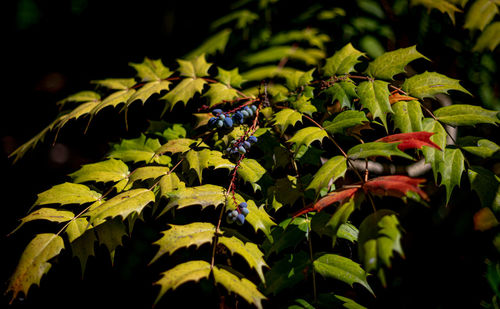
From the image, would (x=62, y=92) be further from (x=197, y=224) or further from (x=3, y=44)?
(x=197, y=224)

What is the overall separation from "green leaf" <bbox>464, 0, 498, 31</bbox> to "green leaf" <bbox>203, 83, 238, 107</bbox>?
996 millimetres

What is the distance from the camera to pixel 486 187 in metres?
0.81

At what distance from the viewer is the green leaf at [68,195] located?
0.84 metres

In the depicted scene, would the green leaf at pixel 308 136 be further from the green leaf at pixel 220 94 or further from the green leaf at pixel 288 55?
the green leaf at pixel 288 55

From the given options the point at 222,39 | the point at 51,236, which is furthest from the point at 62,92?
the point at 51,236

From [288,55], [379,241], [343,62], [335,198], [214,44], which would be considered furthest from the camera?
[214,44]

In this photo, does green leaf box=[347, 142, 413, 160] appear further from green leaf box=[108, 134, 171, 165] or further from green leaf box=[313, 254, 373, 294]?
green leaf box=[108, 134, 171, 165]

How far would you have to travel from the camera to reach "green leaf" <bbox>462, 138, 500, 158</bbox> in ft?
2.77

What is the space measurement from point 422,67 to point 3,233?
7.90 feet

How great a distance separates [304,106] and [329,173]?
0.96ft

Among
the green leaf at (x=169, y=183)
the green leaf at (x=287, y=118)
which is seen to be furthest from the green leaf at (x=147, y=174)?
the green leaf at (x=287, y=118)

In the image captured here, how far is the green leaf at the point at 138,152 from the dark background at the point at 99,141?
575mm

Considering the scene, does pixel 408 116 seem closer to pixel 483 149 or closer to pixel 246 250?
pixel 483 149

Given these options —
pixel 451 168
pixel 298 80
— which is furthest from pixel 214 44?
pixel 451 168
